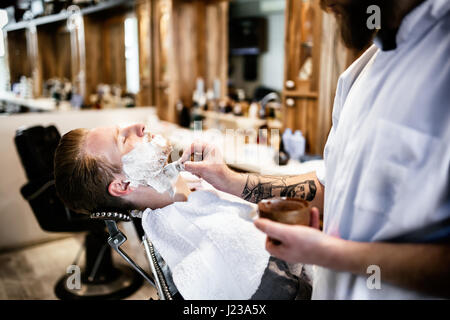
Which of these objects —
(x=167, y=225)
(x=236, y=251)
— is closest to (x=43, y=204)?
(x=167, y=225)

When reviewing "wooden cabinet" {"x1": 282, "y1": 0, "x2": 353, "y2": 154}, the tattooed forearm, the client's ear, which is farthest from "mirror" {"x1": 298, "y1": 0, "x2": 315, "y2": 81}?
the client's ear

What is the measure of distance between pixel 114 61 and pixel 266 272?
5804 mm

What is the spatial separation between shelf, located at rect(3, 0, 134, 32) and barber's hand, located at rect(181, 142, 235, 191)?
4.71 m

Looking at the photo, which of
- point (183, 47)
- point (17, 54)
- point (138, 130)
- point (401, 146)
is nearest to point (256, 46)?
point (183, 47)

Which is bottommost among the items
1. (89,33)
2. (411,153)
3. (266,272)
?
(266,272)

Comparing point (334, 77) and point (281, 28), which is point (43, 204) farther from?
point (281, 28)

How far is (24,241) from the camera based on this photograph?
144 inches

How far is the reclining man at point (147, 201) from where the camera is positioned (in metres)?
1.27

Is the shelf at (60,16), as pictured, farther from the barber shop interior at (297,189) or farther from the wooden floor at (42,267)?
the wooden floor at (42,267)

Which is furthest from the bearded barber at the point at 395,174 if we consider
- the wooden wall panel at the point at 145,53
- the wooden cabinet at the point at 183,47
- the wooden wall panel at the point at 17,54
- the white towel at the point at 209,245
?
the wooden wall panel at the point at 17,54

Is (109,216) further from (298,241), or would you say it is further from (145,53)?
(145,53)

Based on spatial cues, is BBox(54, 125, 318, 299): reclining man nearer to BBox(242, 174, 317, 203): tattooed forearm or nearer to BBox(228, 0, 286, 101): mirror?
BBox(242, 174, 317, 203): tattooed forearm

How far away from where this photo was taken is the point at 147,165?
1478mm

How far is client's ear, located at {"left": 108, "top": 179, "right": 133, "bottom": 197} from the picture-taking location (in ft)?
4.74
